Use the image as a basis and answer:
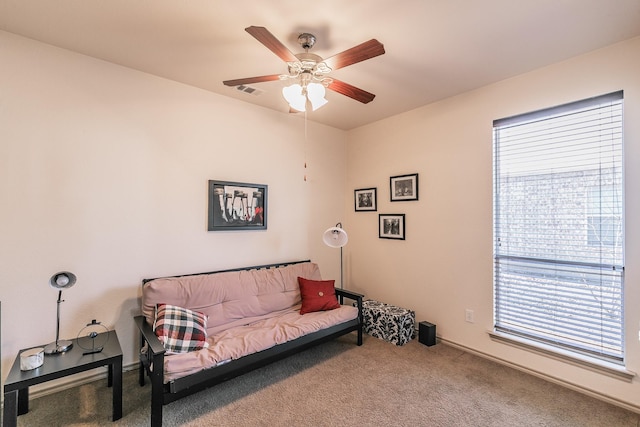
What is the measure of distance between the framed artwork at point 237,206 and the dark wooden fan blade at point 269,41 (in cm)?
162

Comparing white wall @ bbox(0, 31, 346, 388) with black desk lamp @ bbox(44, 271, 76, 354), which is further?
white wall @ bbox(0, 31, 346, 388)

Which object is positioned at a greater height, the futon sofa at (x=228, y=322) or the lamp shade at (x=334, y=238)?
the lamp shade at (x=334, y=238)

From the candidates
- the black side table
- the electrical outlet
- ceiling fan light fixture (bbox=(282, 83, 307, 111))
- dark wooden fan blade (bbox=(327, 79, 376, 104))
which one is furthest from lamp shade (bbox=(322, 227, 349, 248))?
the black side table

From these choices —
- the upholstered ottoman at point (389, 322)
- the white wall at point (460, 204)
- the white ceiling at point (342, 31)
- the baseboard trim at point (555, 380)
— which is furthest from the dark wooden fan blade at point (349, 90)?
the baseboard trim at point (555, 380)

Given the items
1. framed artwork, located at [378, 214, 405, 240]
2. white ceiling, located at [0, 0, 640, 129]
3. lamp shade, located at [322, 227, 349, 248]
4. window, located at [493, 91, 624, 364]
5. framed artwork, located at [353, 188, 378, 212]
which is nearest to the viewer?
white ceiling, located at [0, 0, 640, 129]

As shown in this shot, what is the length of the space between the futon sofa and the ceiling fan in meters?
1.76

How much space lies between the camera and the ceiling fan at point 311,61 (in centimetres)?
164

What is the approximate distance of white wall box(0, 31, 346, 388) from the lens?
83.7 inches

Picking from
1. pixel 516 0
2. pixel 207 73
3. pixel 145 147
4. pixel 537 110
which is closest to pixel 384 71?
pixel 516 0

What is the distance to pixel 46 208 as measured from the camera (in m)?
2.21

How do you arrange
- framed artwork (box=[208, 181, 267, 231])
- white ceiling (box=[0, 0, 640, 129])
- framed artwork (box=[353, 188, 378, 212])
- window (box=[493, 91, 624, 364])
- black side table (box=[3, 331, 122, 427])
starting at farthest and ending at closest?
1. framed artwork (box=[353, 188, 378, 212])
2. framed artwork (box=[208, 181, 267, 231])
3. window (box=[493, 91, 624, 364])
4. white ceiling (box=[0, 0, 640, 129])
5. black side table (box=[3, 331, 122, 427])

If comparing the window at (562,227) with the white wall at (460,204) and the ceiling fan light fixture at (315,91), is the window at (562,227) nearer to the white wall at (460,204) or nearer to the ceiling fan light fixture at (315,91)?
the white wall at (460,204)

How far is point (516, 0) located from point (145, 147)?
2914 millimetres

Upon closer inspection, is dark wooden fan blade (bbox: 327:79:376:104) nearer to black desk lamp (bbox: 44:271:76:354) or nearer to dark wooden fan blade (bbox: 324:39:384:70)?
dark wooden fan blade (bbox: 324:39:384:70)
